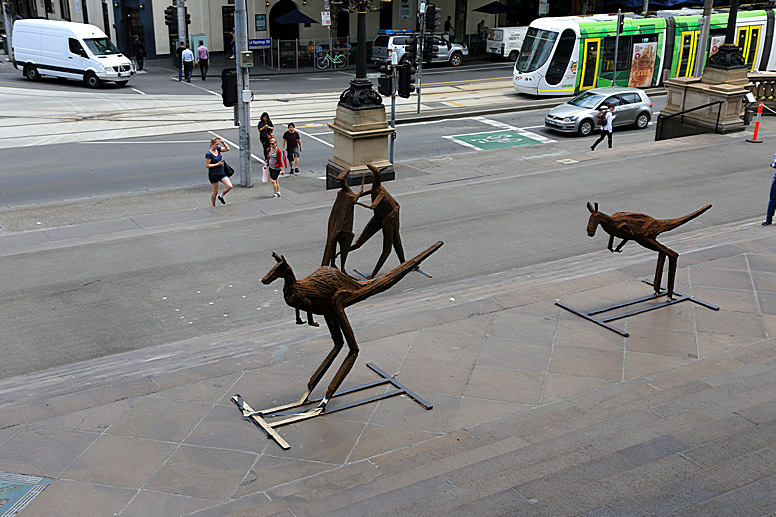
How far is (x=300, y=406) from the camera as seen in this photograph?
27.0 feet

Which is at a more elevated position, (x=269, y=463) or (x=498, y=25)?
(x=498, y=25)

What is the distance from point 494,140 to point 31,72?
22696 mm

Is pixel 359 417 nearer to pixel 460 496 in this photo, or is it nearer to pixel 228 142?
pixel 460 496

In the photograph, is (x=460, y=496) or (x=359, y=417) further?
(x=359, y=417)

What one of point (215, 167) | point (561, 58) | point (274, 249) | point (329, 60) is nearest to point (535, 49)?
point (561, 58)

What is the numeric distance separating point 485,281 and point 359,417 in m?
4.92

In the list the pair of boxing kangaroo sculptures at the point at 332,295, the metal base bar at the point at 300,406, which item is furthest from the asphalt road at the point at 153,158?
the pair of boxing kangaroo sculptures at the point at 332,295

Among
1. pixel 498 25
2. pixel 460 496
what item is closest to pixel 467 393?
pixel 460 496

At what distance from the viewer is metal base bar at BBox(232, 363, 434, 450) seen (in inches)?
307

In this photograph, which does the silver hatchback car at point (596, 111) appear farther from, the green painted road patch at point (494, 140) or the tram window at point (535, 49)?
the tram window at point (535, 49)

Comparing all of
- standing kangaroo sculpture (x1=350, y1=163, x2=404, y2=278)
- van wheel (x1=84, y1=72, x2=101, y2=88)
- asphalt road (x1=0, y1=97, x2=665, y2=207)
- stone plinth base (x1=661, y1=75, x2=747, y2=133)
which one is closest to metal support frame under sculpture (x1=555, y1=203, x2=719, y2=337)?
standing kangaroo sculpture (x1=350, y1=163, x2=404, y2=278)

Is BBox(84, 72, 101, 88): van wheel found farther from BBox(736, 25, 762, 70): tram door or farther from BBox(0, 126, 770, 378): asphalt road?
BBox(736, 25, 762, 70): tram door

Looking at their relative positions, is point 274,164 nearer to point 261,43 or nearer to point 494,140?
point 494,140

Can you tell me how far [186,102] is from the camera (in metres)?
31.5
